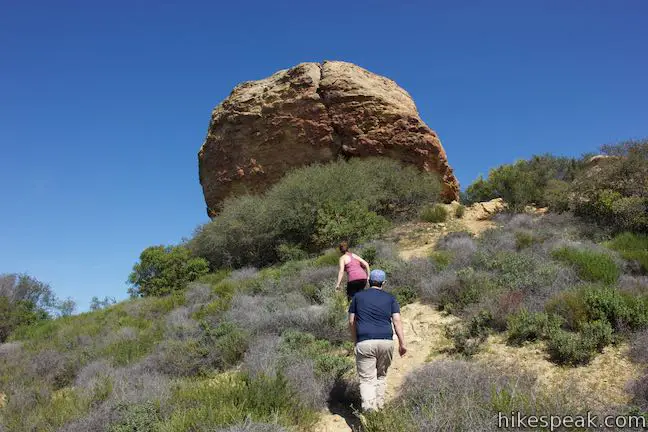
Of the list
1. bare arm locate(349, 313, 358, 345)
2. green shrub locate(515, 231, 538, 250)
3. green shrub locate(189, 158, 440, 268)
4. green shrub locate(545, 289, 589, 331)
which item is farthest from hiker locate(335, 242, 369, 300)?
green shrub locate(189, 158, 440, 268)

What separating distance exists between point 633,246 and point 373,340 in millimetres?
8951

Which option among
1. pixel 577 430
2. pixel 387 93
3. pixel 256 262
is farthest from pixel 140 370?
Result: pixel 387 93

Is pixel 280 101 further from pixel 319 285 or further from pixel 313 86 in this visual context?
pixel 319 285

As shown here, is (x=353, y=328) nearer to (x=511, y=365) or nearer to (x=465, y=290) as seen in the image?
(x=511, y=365)

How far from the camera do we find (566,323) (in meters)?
5.99

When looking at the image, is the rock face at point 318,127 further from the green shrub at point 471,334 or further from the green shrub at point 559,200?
the green shrub at point 471,334

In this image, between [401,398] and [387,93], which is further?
[387,93]

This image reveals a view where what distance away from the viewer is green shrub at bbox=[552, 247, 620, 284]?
7546 mm

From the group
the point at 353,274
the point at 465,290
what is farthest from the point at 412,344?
the point at 465,290

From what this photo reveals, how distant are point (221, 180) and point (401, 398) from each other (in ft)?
65.6

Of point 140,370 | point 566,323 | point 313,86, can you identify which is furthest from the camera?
point 313,86

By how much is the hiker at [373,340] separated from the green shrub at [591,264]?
4664mm

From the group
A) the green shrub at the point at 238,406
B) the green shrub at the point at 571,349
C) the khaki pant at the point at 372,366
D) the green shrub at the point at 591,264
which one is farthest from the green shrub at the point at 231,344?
the green shrub at the point at 591,264

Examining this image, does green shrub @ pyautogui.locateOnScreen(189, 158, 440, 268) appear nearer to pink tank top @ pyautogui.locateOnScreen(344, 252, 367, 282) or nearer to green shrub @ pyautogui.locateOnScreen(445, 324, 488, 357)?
pink tank top @ pyautogui.locateOnScreen(344, 252, 367, 282)
